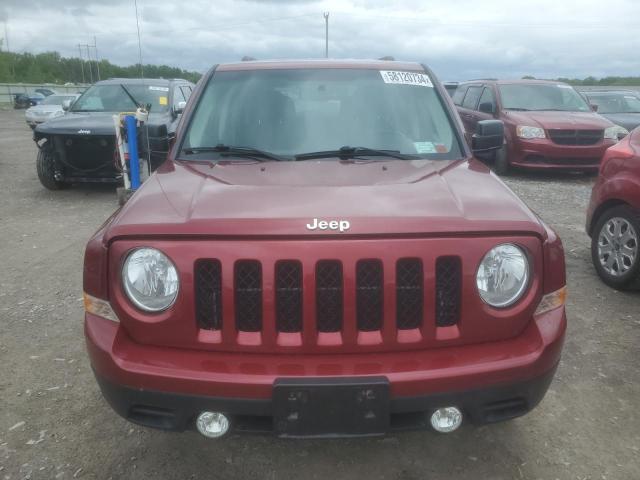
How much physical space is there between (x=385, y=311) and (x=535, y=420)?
1.40 m

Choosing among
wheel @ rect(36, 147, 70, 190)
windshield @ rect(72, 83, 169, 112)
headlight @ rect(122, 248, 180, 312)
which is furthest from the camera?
windshield @ rect(72, 83, 169, 112)

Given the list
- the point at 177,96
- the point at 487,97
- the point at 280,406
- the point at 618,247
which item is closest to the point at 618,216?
the point at 618,247

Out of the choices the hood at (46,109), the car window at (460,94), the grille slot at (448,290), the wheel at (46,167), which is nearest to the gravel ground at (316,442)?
the grille slot at (448,290)

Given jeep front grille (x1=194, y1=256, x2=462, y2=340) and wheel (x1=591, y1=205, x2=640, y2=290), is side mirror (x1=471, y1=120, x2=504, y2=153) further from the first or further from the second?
jeep front grille (x1=194, y1=256, x2=462, y2=340)

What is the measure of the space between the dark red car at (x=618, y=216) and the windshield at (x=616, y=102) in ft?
30.8

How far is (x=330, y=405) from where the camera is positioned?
1.97m

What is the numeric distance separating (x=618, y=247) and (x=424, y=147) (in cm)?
246

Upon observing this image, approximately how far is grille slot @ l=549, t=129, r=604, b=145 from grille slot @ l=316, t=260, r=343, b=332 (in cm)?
874

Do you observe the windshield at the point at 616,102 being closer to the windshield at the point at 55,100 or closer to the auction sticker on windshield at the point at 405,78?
the auction sticker on windshield at the point at 405,78

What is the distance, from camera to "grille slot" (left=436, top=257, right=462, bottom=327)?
2059 millimetres

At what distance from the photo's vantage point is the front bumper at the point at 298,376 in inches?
78.3

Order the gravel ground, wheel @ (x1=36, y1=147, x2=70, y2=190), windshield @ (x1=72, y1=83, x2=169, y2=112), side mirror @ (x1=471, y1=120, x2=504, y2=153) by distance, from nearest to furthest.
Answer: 1. the gravel ground
2. side mirror @ (x1=471, y1=120, x2=504, y2=153)
3. wheel @ (x1=36, y1=147, x2=70, y2=190)
4. windshield @ (x1=72, y1=83, x2=169, y2=112)

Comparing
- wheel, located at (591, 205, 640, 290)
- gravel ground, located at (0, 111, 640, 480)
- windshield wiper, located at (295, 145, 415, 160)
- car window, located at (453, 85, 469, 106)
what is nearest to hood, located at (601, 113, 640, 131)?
car window, located at (453, 85, 469, 106)

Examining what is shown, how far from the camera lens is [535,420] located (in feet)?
9.49
